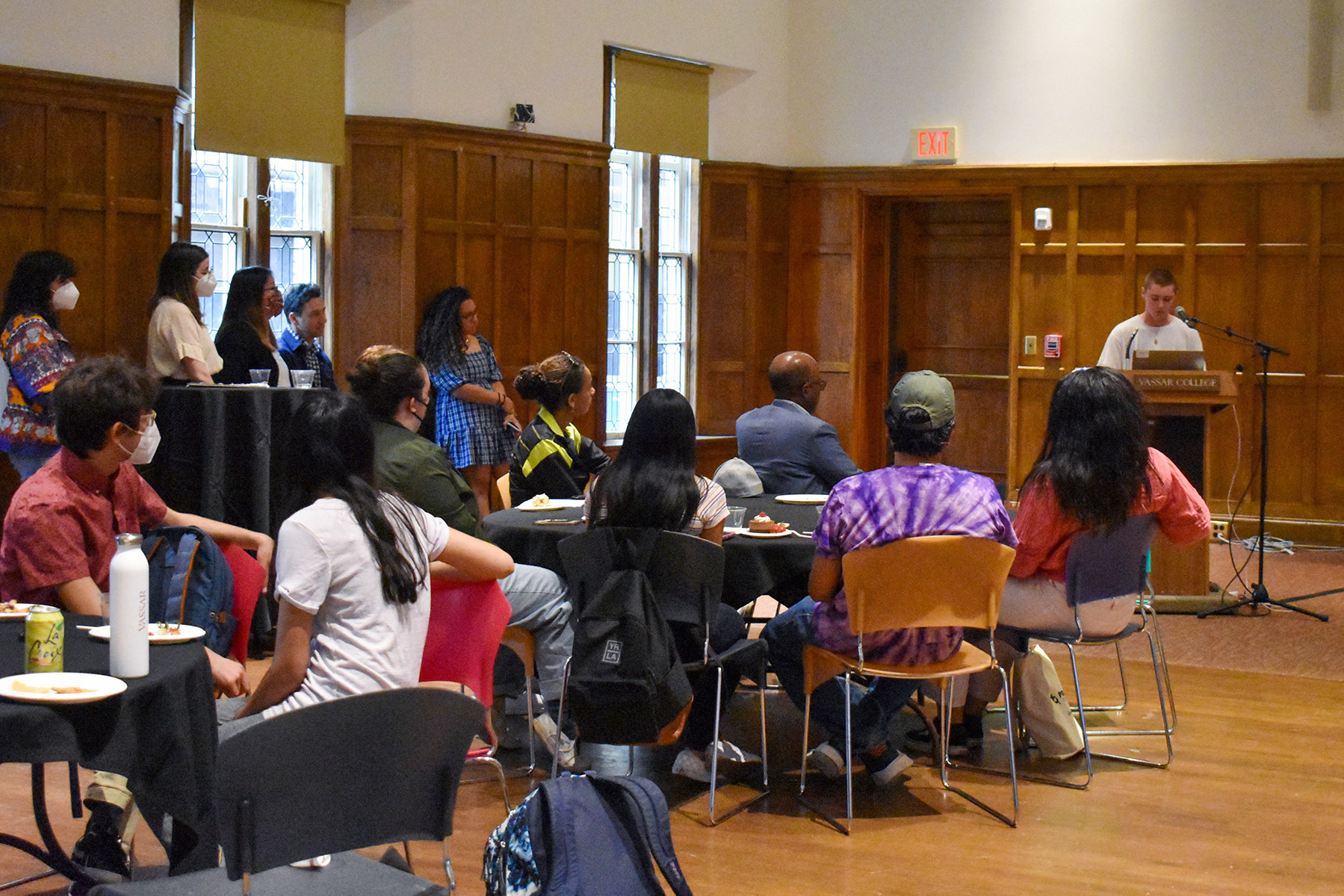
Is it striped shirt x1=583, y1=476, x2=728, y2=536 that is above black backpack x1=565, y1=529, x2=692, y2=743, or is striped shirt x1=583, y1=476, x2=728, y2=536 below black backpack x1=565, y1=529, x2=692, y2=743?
above

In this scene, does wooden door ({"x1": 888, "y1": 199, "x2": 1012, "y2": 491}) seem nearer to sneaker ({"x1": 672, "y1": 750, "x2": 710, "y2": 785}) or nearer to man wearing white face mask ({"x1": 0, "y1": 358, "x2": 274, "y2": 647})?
sneaker ({"x1": 672, "y1": 750, "x2": 710, "y2": 785})

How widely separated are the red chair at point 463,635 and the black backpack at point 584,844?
108 centimetres

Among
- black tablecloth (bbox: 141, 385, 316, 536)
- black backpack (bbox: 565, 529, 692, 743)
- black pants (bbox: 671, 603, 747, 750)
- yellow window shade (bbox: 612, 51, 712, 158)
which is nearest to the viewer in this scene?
black backpack (bbox: 565, 529, 692, 743)

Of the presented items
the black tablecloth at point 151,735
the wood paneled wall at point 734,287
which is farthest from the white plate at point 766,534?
the wood paneled wall at point 734,287

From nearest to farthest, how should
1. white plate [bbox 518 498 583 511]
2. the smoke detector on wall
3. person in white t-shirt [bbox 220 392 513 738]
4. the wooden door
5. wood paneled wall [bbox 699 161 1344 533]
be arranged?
person in white t-shirt [bbox 220 392 513 738] → white plate [bbox 518 498 583 511] → the smoke detector on wall → wood paneled wall [bbox 699 161 1344 533] → the wooden door

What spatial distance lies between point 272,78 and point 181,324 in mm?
2026

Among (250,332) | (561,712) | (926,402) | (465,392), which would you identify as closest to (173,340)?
(250,332)

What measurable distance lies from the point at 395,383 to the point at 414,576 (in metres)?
1.17

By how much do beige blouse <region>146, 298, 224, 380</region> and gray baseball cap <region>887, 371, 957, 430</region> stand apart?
334 cm

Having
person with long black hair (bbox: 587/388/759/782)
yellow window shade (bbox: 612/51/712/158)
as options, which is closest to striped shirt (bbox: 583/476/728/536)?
person with long black hair (bbox: 587/388/759/782)

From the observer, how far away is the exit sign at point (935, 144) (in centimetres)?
984

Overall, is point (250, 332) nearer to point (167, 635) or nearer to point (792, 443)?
point (792, 443)

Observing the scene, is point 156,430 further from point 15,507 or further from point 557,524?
point 15,507

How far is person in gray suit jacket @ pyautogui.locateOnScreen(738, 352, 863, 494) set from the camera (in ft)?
17.2
